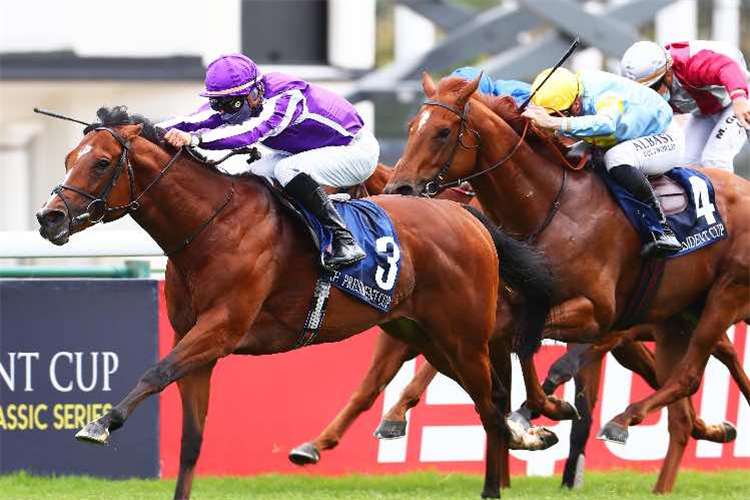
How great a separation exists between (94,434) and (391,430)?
2.24 metres

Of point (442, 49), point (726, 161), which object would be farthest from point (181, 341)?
point (442, 49)

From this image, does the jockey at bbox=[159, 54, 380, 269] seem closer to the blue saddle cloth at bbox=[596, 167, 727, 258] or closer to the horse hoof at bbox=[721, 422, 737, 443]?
the blue saddle cloth at bbox=[596, 167, 727, 258]

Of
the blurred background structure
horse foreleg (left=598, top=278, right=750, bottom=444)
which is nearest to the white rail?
horse foreleg (left=598, top=278, right=750, bottom=444)

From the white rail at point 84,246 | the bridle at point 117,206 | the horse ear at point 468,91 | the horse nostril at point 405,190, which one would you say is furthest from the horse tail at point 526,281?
the white rail at point 84,246

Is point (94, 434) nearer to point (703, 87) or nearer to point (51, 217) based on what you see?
point (51, 217)

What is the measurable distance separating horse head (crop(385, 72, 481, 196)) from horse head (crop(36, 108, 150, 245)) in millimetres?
1331

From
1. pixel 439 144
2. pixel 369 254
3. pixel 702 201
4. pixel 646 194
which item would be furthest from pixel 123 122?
pixel 702 201

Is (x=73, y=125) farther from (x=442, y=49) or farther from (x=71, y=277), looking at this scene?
(x=71, y=277)

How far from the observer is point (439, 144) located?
8.10 metres

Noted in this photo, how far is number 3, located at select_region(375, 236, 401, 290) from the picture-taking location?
25.1 feet

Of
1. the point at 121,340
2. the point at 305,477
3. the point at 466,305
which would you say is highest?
the point at 466,305

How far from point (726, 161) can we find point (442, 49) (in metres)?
7.20

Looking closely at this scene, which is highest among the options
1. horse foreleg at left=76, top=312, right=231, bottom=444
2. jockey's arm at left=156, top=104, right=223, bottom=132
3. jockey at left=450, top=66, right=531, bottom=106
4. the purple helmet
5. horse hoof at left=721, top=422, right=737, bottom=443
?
the purple helmet

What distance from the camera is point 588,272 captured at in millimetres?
8430
